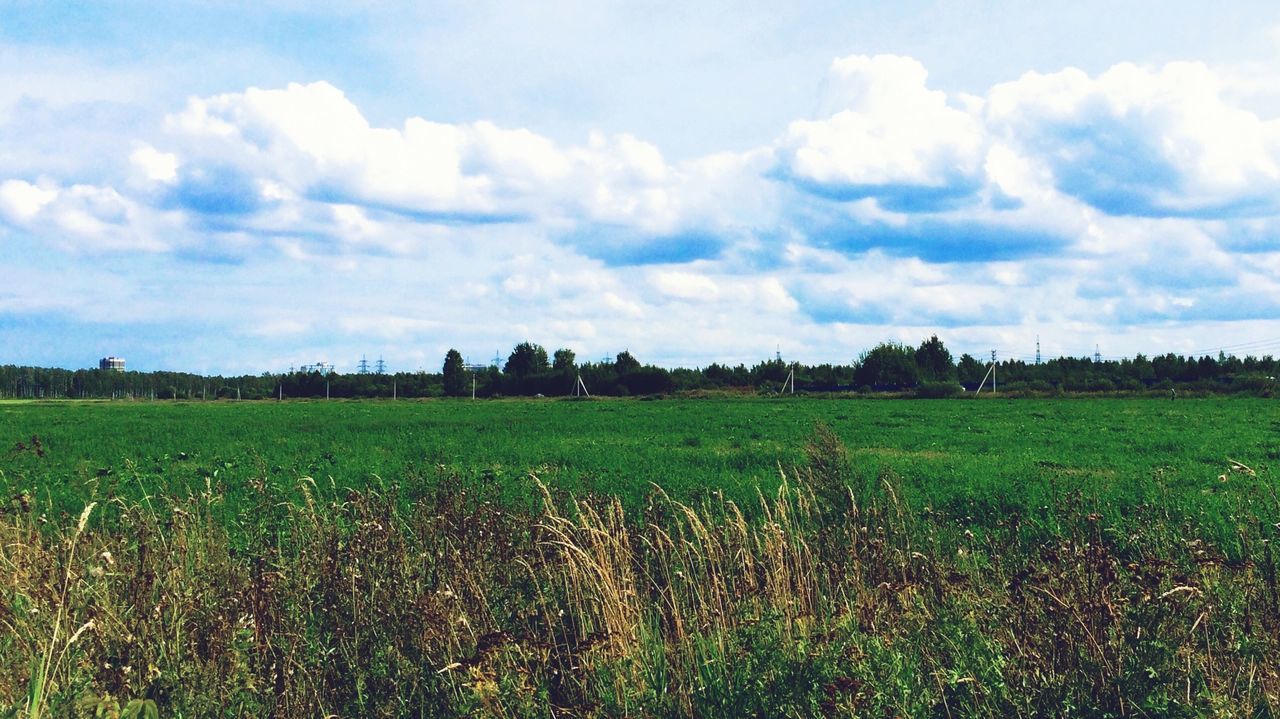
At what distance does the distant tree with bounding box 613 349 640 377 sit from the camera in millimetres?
123875

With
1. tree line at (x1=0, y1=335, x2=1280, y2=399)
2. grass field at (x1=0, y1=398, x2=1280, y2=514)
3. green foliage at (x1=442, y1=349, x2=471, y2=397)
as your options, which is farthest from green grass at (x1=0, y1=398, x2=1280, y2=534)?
green foliage at (x1=442, y1=349, x2=471, y2=397)

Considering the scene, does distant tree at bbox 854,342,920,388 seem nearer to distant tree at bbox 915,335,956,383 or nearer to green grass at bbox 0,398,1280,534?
distant tree at bbox 915,335,956,383

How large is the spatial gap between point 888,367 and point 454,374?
66459 millimetres

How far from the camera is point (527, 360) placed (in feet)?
474

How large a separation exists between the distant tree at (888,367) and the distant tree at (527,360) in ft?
178

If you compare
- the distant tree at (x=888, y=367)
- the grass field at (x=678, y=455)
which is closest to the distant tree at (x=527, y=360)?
the distant tree at (x=888, y=367)

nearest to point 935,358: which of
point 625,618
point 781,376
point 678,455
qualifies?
point 781,376

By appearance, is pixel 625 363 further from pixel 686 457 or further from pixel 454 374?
pixel 686 457

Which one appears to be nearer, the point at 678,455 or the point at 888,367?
the point at 678,455

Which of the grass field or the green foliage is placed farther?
the green foliage

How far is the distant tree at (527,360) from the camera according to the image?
144 m

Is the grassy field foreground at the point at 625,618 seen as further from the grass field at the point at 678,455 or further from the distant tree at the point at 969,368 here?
the distant tree at the point at 969,368

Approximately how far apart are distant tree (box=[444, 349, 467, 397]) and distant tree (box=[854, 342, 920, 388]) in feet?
191

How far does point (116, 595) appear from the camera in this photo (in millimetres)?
5438
